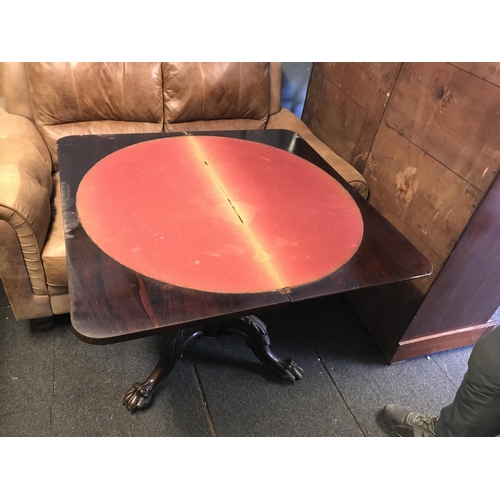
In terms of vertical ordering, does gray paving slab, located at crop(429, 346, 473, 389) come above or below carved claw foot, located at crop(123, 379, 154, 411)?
below

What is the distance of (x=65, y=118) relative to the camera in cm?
173

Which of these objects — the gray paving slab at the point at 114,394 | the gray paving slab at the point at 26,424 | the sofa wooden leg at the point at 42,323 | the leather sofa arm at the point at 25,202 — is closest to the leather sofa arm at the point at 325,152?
the gray paving slab at the point at 114,394

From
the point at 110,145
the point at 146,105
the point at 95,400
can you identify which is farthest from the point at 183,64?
the point at 95,400

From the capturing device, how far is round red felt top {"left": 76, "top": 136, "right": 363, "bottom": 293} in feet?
3.07

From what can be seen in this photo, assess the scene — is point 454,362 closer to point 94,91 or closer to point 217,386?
point 217,386

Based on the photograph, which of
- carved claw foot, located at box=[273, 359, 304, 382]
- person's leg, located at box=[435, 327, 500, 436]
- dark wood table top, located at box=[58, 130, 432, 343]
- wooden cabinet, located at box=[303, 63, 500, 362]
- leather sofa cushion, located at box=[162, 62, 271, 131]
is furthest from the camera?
leather sofa cushion, located at box=[162, 62, 271, 131]

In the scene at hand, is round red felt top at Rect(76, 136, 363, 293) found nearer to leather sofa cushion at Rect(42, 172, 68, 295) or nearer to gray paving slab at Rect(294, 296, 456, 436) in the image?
leather sofa cushion at Rect(42, 172, 68, 295)

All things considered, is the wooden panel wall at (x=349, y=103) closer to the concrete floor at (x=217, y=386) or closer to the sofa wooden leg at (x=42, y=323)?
the concrete floor at (x=217, y=386)

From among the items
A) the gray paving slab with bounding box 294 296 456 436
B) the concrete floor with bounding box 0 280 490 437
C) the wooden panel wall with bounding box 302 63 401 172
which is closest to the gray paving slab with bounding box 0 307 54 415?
the concrete floor with bounding box 0 280 490 437

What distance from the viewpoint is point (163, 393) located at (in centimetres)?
146

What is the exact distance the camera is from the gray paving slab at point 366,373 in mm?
1535

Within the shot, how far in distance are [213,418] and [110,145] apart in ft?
3.41

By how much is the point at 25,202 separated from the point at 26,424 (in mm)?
729

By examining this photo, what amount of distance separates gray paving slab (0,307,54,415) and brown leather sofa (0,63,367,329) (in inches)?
3.8
